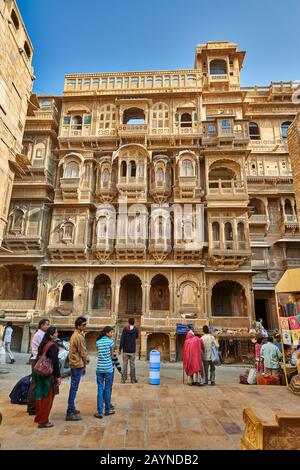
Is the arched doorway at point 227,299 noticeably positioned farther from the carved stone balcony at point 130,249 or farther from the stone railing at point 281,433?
the stone railing at point 281,433

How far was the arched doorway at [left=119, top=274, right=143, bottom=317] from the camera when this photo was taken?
21250mm

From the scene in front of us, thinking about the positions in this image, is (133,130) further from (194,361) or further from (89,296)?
(194,361)

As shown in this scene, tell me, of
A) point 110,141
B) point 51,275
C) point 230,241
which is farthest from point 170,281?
point 110,141

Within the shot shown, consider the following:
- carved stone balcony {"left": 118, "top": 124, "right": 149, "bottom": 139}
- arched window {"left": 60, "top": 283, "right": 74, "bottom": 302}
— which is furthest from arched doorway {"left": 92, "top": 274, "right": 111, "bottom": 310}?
carved stone balcony {"left": 118, "top": 124, "right": 149, "bottom": 139}

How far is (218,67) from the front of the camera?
27312 mm

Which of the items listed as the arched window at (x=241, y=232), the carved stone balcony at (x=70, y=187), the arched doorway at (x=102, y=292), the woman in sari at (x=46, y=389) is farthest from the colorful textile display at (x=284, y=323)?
the carved stone balcony at (x=70, y=187)

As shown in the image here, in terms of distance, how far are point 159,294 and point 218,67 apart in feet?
74.7


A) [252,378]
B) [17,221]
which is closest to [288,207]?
[252,378]

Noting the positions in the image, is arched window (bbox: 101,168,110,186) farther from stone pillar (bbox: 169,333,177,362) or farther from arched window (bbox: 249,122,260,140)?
arched window (bbox: 249,122,260,140)

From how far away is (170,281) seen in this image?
19469 mm

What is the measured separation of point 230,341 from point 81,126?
20045 mm

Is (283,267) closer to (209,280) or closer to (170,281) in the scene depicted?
(209,280)

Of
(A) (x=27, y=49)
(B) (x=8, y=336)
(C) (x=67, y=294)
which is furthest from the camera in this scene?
(C) (x=67, y=294)

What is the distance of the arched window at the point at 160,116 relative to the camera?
22766mm
